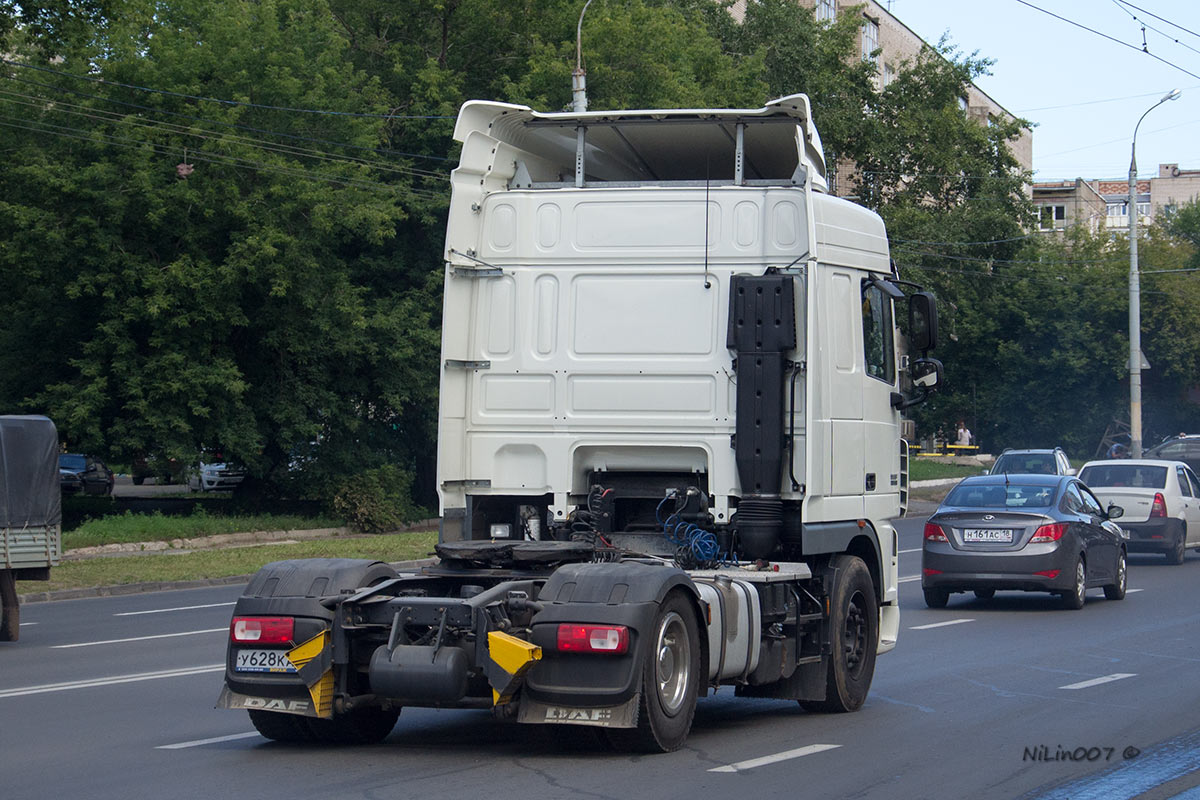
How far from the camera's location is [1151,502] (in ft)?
76.0

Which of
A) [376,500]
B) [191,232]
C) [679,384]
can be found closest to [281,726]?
[679,384]

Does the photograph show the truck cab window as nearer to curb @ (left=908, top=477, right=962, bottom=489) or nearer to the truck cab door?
the truck cab door

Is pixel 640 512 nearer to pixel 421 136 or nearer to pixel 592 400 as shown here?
pixel 592 400

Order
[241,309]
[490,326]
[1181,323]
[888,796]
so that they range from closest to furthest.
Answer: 1. [888,796]
2. [490,326]
3. [241,309]
4. [1181,323]

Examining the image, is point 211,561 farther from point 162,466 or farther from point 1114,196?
point 1114,196

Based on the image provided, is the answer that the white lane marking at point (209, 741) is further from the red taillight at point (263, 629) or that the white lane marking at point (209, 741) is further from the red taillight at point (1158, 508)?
the red taillight at point (1158, 508)

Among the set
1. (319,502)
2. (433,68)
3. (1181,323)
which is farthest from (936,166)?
(319,502)

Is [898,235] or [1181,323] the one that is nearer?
[898,235]

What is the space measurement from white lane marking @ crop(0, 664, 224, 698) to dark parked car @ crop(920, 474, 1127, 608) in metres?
8.59

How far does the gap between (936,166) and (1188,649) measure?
4589cm

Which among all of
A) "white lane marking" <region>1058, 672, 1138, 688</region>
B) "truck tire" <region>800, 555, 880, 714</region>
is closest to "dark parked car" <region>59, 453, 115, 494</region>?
"white lane marking" <region>1058, 672, 1138, 688</region>

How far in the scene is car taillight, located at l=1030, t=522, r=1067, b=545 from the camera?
16766mm

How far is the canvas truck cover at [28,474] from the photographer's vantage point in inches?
583

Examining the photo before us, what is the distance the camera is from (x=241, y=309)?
95.2 feet
